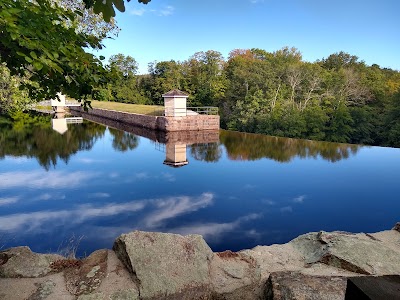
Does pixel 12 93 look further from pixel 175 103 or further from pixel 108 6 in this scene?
pixel 108 6

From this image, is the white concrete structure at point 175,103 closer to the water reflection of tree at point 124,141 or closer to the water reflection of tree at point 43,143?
the water reflection of tree at point 124,141

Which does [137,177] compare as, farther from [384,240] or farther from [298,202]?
[384,240]

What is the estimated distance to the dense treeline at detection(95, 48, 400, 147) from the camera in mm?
26406

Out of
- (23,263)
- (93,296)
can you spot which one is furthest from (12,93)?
(93,296)

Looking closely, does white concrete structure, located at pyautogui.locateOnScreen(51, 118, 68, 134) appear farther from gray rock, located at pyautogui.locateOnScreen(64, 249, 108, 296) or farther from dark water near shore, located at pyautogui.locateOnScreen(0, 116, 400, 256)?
gray rock, located at pyautogui.locateOnScreen(64, 249, 108, 296)

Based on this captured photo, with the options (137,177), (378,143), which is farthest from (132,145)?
(378,143)

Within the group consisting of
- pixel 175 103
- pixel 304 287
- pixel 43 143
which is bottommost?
pixel 43 143

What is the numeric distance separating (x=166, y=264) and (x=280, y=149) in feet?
47.8

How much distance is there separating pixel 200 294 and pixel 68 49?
3.01 metres

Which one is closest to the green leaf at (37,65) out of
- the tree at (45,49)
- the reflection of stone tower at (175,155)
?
the tree at (45,49)

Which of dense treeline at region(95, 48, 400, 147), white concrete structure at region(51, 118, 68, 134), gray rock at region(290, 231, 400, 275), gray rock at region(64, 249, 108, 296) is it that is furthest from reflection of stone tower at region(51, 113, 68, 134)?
gray rock at region(290, 231, 400, 275)

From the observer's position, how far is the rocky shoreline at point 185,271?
10.6ft

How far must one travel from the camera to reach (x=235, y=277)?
394 centimetres

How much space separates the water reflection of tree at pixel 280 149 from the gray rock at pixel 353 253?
9.61 meters
